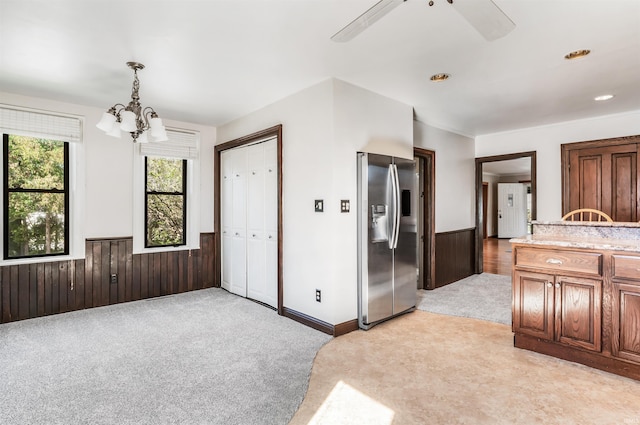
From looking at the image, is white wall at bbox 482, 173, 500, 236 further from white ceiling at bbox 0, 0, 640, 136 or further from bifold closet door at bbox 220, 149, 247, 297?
bifold closet door at bbox 220, 149, 247, 297

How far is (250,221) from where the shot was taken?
4.30 metres

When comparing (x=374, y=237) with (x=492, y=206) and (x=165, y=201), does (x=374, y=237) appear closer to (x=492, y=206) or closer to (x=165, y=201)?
(x=165, y=201)

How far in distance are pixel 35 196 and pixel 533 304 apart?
5111 mm

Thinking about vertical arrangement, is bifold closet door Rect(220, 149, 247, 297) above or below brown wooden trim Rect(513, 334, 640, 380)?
above

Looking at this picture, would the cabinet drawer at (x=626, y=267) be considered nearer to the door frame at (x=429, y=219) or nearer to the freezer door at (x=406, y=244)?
the freezer door at (x=406, y=244)

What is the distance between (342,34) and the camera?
1864mm

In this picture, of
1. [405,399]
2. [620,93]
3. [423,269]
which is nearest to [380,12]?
[405,399]

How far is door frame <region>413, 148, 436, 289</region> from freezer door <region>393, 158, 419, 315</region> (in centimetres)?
114

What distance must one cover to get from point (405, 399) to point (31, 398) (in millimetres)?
2320

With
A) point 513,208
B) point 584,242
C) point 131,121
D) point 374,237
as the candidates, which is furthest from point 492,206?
point 131,121

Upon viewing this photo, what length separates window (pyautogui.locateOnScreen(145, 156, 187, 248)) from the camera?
449 cm

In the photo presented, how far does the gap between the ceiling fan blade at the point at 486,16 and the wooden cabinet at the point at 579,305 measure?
67.8 inches

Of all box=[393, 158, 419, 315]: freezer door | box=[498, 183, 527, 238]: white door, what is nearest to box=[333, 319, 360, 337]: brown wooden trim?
box=[393, 158, 419, 315]: freezer door

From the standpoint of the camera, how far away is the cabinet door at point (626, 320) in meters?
2.23
